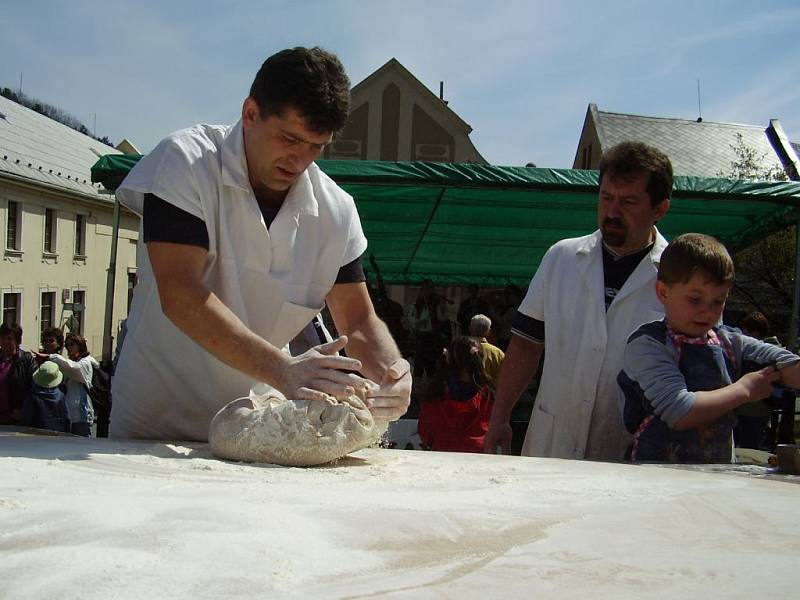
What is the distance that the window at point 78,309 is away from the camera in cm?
2151

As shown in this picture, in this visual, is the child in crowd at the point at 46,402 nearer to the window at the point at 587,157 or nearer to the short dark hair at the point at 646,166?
the short dark hair at the point at 646,166

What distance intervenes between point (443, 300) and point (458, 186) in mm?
3725

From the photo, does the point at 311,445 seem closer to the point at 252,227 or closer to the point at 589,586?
the point at 252,227

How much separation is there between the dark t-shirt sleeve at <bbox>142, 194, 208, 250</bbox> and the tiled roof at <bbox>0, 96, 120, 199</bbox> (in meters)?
18.3

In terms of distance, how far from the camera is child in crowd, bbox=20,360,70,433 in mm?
5973

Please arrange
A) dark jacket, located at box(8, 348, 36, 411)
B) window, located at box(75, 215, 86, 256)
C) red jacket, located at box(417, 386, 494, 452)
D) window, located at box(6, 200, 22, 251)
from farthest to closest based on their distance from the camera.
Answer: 1. window, located at box(75, 215, 86, 256)
2. window, located at box(6, 200, 22, 251)
3. dark jacket, located at box(8, 348, 36, 411)
4. red jacket, located at box(417, 386, 494, 452)

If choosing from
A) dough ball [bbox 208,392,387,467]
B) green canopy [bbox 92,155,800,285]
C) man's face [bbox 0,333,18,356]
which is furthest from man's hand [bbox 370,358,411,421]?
man's face [bbox 0,333,18,356]

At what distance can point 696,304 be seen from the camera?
2.15m

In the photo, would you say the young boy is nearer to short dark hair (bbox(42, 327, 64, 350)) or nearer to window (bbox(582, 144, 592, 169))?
short dark hair (bbox(42, 327, 64, 350))

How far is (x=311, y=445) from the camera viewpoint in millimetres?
1774

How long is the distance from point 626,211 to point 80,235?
2243cm

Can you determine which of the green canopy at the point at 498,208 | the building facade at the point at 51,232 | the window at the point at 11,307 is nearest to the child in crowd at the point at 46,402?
the green canopy at the point at 498,208

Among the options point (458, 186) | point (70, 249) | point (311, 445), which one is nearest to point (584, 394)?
point (311, 445)

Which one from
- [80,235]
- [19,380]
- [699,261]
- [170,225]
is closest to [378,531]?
[170,225]
